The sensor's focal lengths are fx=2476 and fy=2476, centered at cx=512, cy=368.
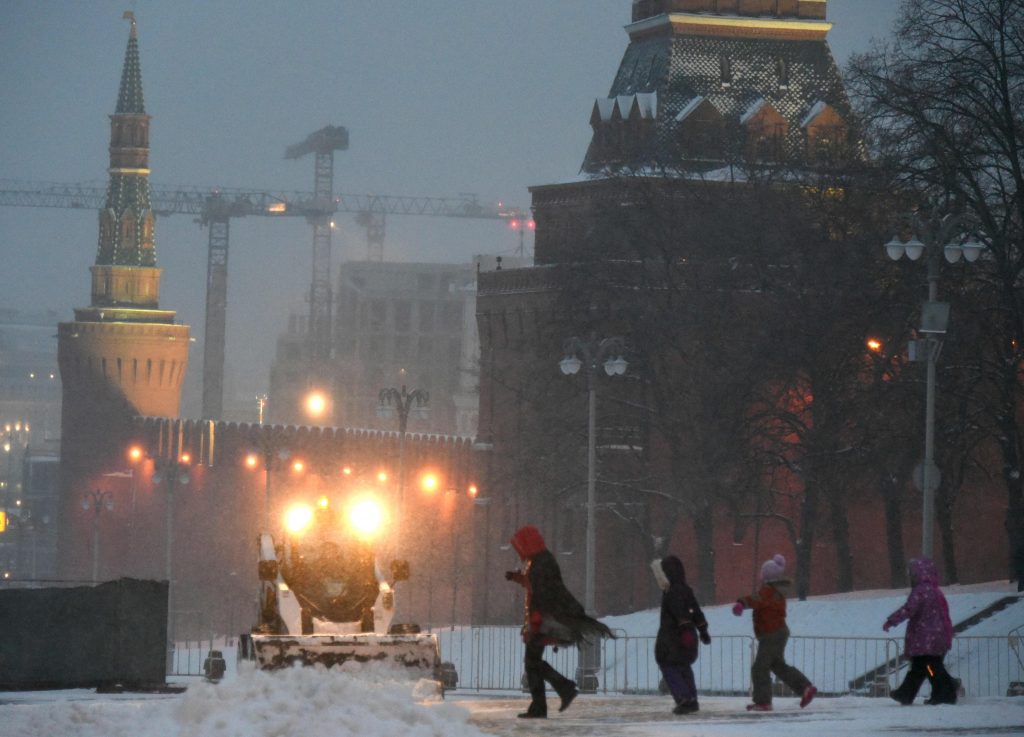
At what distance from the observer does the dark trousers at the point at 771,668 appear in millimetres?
22391

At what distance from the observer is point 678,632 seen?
21500 mm

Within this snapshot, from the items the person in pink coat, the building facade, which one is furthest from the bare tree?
the person in pink coat

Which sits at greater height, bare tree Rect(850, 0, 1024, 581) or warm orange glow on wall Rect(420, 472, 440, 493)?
bare tree Rect(850, 0, 1024, 581)

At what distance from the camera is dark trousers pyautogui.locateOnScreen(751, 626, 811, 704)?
73.5 ft

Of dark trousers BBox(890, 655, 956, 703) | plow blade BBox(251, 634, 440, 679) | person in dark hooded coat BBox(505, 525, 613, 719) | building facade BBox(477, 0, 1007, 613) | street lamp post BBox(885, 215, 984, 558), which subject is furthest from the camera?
building facade BBox(477, 0, 1007, 613)

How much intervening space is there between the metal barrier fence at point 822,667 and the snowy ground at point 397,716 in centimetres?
775

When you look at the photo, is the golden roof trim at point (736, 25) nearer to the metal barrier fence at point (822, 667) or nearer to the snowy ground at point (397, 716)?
the metal barrier fence at point (822, 667)

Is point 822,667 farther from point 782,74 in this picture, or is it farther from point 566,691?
point 782,74

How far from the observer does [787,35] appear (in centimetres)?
7362

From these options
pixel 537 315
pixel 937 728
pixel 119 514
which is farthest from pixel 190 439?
pixel 937 728

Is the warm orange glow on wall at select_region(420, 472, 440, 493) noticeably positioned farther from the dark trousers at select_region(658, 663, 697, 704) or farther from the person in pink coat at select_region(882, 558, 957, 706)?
the dark trousers at select_region(658, 663, 697, 704)

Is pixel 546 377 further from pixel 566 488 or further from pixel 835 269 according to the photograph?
pixel 835 269

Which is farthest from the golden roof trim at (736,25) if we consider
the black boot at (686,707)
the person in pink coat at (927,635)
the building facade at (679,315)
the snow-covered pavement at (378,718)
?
the black boot at (686,707)

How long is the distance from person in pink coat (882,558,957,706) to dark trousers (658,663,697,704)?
2.17 meters
